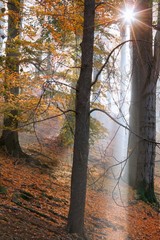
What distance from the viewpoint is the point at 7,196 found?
6.72 m

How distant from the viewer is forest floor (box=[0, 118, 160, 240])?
5.48 m

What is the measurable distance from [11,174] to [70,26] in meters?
4.42

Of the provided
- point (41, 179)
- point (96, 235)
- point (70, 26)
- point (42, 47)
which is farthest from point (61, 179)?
point (70, 26)

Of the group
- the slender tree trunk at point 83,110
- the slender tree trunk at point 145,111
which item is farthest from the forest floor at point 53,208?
the slender tree trunk at point 145,111

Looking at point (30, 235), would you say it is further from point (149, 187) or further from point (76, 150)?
point (149, 187)

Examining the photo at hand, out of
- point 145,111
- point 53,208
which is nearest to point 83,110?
point 53,208

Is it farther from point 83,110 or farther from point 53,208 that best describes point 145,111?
point 83,110

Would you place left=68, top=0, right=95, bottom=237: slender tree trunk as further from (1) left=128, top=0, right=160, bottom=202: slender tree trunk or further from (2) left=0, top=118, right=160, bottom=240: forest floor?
(1) left=128, top=0, right=160, bottom=202: slender tree trunk

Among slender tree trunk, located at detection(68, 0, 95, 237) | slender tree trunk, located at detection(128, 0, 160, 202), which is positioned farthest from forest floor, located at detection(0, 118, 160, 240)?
slender tree trunk, located at detection(128, 0, 160, 202)

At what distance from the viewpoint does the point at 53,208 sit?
720cm

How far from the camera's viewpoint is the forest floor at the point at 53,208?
18.0 feet

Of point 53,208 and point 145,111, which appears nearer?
point 53,208

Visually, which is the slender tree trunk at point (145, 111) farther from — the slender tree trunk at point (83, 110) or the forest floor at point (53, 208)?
the slender tree trunk at point (83, 110)

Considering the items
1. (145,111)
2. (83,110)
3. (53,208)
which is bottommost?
(53,208)
